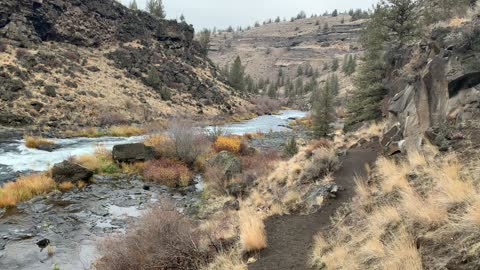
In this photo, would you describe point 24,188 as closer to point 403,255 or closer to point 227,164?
point 227,164

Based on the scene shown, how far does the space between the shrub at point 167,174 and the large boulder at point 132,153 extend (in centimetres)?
126

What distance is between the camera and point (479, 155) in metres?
7.33

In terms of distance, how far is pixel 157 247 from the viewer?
9.16 m

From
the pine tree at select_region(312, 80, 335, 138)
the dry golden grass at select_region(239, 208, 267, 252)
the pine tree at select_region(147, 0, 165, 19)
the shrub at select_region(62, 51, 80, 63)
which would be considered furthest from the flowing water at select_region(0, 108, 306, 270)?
the pine tree at select_region(147, 0, 165, 19)

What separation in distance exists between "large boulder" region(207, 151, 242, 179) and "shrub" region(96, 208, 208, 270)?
9.60 metres

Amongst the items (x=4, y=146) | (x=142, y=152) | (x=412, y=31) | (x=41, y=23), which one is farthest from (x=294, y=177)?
(x=41, y=23)

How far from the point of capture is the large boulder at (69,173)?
19.8 m

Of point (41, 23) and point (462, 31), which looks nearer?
point (462, 31)

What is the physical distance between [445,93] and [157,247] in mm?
8757

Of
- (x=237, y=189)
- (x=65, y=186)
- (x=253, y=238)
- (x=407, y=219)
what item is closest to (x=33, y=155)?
(x=65, y=186)

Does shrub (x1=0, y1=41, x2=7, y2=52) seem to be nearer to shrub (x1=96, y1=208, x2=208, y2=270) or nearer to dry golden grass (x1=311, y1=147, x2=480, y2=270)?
shrub (x1=96, y1=208, x2=208, y2=270)

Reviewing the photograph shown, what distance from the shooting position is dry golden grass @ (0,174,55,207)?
16672 mm

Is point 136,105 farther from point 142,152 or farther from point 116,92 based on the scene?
point 142,152

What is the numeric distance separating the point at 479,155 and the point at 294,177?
30.3ft
